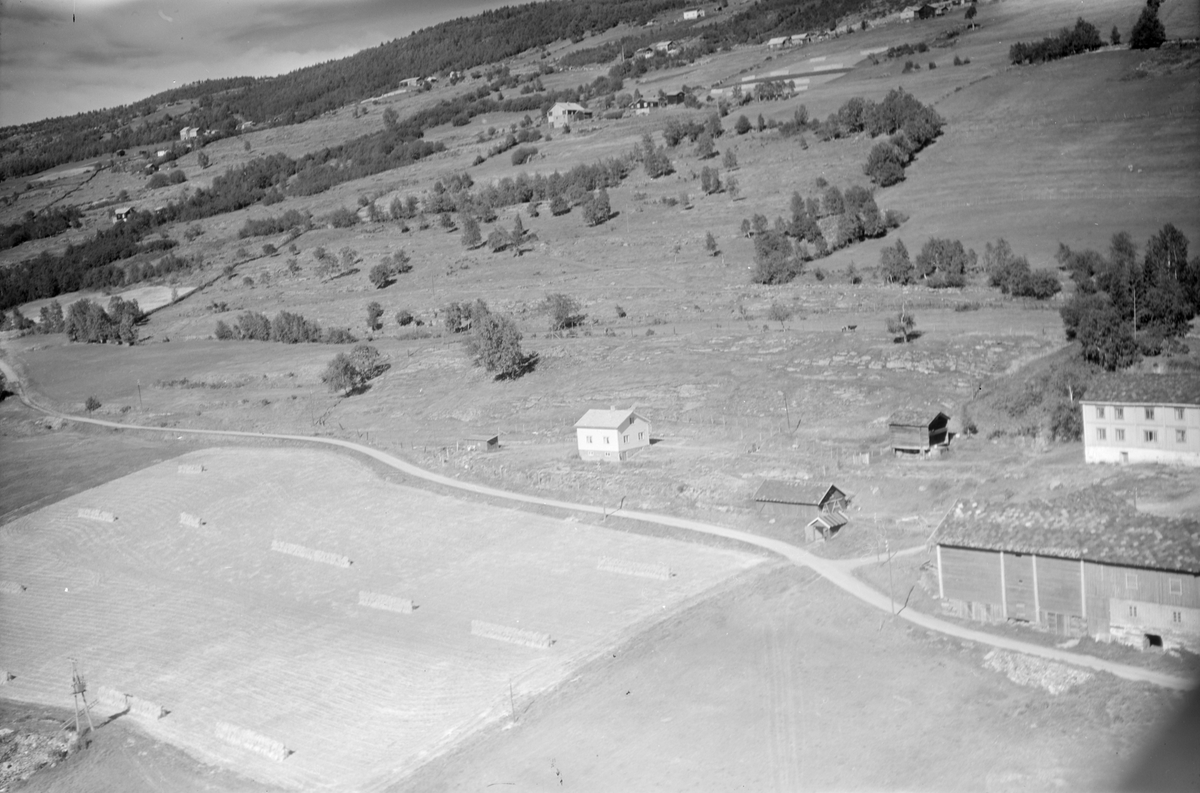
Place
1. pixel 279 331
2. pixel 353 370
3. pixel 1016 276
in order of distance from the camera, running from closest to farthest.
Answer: pixel 1016 276, pixel 353 370, pixel 279 331

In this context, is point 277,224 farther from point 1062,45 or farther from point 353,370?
point 1062,45

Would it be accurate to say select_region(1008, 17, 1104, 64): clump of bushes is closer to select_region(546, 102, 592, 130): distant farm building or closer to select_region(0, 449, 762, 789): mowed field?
select_region(546, 102, 592, 130): distant farm building

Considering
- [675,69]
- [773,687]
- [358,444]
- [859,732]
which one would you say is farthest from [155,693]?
[675,69]

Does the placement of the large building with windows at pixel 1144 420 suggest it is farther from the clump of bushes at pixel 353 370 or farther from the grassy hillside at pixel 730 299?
the clump of bushes at pixel 353 370

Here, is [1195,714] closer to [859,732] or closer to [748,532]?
[859,732]

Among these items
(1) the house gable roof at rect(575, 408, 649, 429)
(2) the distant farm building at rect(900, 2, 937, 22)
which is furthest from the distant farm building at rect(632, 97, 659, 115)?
(1) the house gable roof at rect(575, 408, 649, 429)

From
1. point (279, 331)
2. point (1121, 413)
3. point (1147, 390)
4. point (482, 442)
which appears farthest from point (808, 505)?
point (279, 331)
